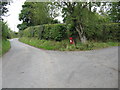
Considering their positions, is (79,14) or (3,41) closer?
(79,14)

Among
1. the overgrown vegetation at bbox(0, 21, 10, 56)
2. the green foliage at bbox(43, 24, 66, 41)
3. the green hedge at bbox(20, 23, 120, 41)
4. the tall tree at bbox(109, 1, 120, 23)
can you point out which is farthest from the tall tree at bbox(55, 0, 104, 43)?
the tall tree at bbox(109, 1, 120, 23)

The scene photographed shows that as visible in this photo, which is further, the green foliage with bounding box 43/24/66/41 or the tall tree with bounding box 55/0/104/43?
the green foliage with bounding box 43/24/66/41

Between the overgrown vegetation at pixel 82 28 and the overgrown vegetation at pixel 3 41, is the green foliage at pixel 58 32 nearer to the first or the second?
the overgrown vegetation at pixel 82 28

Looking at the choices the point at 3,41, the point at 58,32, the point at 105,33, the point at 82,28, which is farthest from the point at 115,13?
the point at 3,41

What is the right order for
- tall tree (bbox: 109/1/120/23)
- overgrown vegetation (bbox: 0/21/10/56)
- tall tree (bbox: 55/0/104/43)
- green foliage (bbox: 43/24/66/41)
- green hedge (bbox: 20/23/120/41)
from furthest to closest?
tall tree (bbox: 109/1/120/23) < green foliage (bbox: 43/24/66/41) < green hedge (bbox: 20/23/120/41) < tall tree (bbox: 55/0/104/43) < overgrown vegetation (bbox: 0/21/10/56)

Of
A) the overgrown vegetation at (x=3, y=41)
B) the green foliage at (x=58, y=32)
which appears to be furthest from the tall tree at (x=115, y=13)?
the overgrown vegetation at (x=3, y=41)

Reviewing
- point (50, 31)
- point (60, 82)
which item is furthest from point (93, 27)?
point (60, 82)

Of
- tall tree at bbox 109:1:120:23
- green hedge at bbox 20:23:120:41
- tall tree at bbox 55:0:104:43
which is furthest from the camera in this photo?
tall tree at bbox 109:1:120:23

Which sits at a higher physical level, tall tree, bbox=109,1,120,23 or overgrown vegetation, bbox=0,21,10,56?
tall tree, bbox=109,1,120,23

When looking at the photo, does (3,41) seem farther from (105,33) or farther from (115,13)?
(115,13)

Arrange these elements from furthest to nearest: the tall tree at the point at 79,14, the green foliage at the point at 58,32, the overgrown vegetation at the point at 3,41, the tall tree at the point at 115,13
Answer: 1. the tall tree at the point at 115,13
2. the green foliage at the point at 58,32
3. the tall tree at the point at 79,14
4. the overgrown vegetation at the point at 3,41

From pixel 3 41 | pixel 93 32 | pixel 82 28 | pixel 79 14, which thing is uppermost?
pixel 79 14

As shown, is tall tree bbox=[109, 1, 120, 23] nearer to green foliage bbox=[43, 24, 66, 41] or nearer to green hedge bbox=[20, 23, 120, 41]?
green hedge bbox=[20, 23, 120, 41]

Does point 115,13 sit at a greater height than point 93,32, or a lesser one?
greater
